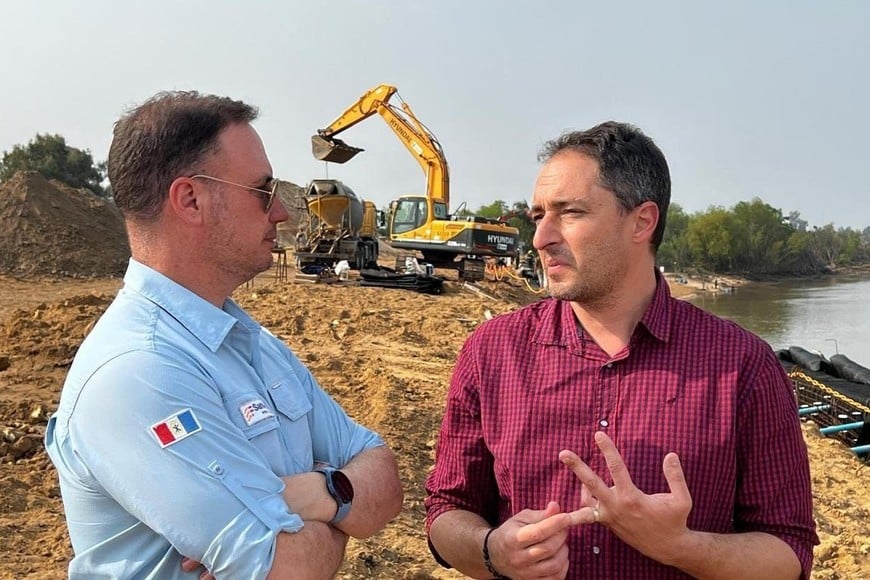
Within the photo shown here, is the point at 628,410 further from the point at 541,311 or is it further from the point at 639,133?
the point at 639,133

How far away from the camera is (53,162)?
40.4 metres

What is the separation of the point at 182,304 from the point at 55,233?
2589 centimetres

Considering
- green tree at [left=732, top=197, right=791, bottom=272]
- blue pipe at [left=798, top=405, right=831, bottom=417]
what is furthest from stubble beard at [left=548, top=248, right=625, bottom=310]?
green tree at [left=732, top=197, right=791, bottom=272]

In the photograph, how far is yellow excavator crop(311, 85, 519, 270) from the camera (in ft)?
72.0

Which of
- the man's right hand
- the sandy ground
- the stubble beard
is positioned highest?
the stubble beard

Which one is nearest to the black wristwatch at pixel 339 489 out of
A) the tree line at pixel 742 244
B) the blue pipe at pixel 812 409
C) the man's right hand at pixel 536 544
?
the man's right hand at pixel 536 544

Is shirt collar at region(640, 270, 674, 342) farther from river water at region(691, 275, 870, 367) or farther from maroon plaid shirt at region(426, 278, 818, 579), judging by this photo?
river water at region(691, 275, 870, 367)

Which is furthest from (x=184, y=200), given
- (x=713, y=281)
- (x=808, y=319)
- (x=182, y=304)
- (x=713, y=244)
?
(x=713, y=244)

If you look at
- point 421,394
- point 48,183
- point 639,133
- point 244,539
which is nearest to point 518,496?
point 244,539

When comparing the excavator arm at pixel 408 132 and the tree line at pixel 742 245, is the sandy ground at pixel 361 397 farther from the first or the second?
the tree line at pixel 742 245

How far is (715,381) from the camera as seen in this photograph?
5.91 feet

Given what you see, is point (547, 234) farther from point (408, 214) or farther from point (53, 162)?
point (53, 162)

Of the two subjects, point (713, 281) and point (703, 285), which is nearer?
point (703, 285)

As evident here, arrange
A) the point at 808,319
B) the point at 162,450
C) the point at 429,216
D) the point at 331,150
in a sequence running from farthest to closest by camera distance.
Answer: the point at 808,319 → the point at 429,216 → the point at 331,150 → the point at 162,450
